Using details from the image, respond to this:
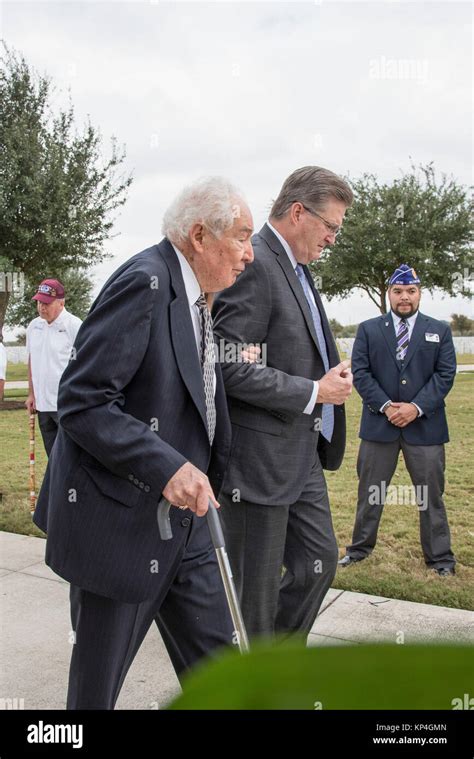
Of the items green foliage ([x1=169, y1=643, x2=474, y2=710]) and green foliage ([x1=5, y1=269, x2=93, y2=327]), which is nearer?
green foliage ([x1=169, y1=643, x2=474, y2=710])

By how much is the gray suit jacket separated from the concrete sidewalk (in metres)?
0.93

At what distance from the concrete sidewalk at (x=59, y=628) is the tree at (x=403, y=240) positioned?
2516 cm

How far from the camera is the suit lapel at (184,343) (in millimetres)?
2109

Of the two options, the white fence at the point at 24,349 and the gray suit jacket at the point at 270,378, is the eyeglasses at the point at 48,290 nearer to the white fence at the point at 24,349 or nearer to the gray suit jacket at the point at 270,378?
the gray suit jacket at the point at 270,378

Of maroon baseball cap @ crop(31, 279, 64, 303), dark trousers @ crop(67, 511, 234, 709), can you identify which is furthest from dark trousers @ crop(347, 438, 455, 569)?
dark trousers @ crop(67, 511, 234, 709)

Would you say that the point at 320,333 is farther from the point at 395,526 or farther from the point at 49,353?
the point at 49,353

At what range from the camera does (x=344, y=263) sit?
29.6 m

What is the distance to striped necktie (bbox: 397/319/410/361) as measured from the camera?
5566mm

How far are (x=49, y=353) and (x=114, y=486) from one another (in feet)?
15.8

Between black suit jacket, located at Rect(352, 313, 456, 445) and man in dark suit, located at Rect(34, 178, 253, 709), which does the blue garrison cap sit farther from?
man in dark suit, located at Rect(34, 178, 253, 709)

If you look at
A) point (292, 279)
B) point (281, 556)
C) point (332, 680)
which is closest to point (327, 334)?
point (292, 279)

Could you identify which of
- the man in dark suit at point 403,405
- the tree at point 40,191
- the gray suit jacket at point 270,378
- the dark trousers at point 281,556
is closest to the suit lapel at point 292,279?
the gray suit jacket at point 270,378
